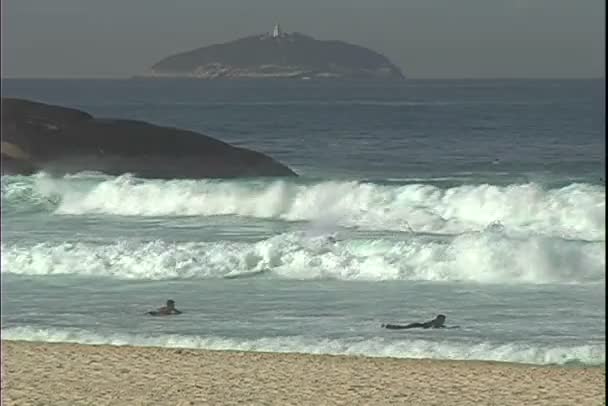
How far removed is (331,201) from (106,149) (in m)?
5.09

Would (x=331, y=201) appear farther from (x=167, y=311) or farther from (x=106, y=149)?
(x=167, y=311)

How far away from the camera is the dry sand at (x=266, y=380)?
7.82 meters

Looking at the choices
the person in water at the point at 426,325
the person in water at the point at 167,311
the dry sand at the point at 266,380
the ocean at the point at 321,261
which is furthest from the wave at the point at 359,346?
the person in water at the point at 167,311

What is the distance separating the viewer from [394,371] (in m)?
8.85

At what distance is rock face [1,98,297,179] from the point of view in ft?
74.7

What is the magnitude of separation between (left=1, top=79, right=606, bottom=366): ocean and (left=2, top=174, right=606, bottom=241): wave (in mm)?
47

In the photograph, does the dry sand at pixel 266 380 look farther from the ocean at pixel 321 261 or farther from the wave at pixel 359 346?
the ocean at pixel 321 261

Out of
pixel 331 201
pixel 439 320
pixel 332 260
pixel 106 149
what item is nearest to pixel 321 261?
pixel 332 260

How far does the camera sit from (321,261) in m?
14.9

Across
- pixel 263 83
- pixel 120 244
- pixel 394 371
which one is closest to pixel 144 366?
pixel 394 371

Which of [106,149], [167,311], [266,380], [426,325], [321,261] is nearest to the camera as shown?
[266,380]

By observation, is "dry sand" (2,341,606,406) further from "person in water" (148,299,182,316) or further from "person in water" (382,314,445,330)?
"person in water" (148,299,182,316)

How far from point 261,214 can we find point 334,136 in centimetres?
2215

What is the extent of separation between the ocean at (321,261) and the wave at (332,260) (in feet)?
0.11
